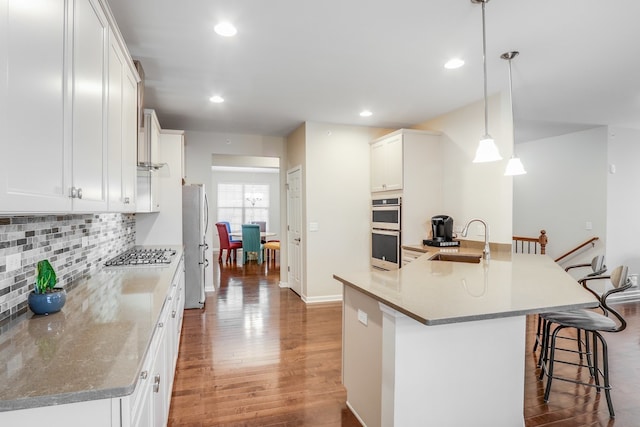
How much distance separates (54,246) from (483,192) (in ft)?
12.8

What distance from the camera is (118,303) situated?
6.01 ft

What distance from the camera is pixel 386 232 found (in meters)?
4.98

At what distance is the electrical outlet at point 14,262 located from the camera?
4.93 ft

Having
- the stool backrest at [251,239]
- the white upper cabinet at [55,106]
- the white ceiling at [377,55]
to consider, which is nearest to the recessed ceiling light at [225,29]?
the white ceiling at [377,55]

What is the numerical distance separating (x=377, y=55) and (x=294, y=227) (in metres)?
3.34

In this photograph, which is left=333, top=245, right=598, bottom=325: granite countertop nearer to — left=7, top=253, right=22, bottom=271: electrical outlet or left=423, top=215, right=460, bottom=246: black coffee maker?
left=423, top=215, right=460, bottom=246: black coffee maker

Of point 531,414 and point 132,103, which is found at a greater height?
point 132,103

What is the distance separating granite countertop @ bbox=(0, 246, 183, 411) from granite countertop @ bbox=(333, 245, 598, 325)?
107 centimetres

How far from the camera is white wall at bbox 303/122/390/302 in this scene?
514 cm

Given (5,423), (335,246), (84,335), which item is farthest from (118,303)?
(335,246)

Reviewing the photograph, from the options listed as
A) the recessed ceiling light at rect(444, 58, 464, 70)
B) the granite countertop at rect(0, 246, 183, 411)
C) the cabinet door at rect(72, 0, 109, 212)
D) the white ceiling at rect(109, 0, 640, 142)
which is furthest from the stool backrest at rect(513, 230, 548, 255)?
the cabinet door at rect(72, 0, 109, 212)

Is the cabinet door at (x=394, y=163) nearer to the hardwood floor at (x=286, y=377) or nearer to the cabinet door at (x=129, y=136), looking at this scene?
the hardwood floor at (x=286, y=377)

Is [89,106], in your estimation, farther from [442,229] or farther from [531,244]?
[531,244]

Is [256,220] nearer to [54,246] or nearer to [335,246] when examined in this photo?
[335,246]
